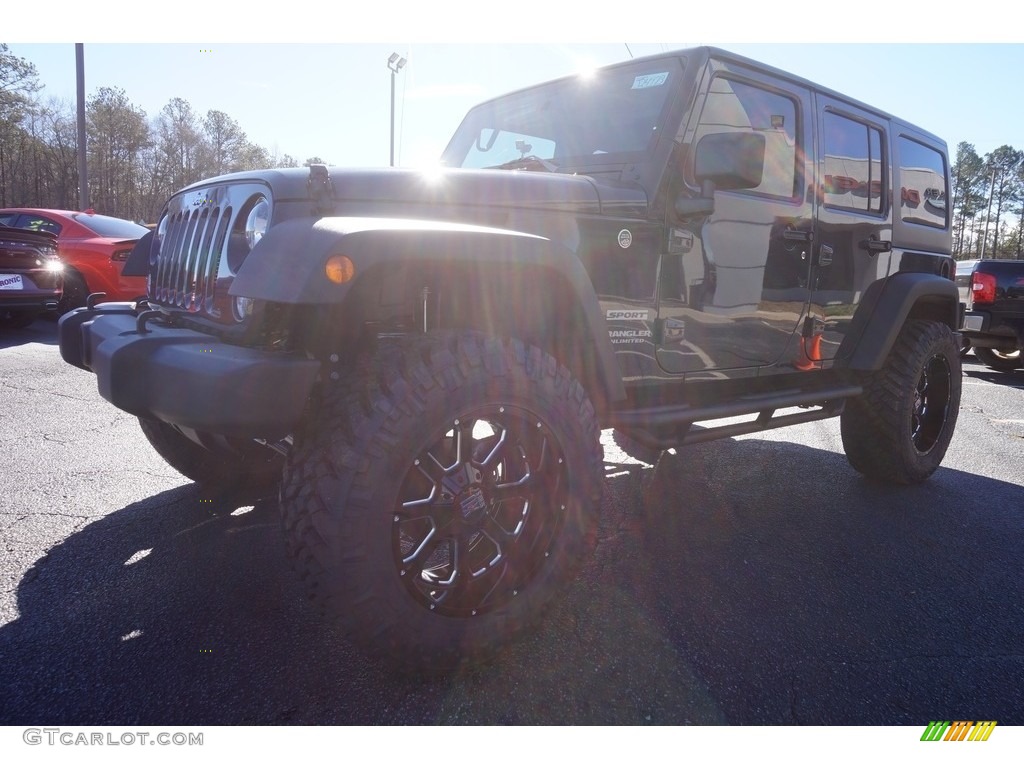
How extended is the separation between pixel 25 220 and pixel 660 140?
9309mm

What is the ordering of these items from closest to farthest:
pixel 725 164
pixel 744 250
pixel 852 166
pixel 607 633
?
pixel 607 633 → pixel 725 164 → pixel 744 250 → pixel 852 166

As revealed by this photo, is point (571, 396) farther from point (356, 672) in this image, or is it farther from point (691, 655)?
point (356, 672)

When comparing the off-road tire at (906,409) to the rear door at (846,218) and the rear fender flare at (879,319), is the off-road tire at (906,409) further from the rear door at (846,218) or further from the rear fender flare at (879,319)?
the rear door at (846,218)

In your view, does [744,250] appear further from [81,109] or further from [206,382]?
[81,109]

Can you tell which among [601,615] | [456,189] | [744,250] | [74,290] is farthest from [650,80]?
[74,290]

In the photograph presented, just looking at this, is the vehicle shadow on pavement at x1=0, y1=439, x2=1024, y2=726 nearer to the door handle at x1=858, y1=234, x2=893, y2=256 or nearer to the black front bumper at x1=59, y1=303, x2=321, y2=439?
the black front bumper at x1=59, y1=303, x2=321, y2=439

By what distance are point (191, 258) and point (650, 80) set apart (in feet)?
6.37

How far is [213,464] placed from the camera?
3.35 m

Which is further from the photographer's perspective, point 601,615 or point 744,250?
point 744,250

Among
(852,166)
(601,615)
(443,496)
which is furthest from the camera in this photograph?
(852,166)

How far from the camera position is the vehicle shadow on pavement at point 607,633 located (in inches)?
73.8

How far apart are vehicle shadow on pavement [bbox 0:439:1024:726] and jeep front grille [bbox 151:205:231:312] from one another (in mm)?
1013

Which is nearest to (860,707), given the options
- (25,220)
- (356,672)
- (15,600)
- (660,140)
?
(356,672)

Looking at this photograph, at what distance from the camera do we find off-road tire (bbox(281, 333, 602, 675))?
71.4 inches
